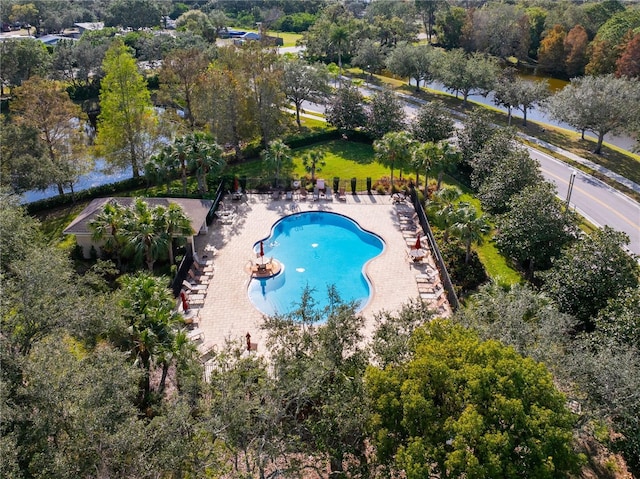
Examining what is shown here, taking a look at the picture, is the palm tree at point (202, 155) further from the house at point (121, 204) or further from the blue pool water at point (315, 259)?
the blue pool water at point (315, 259)

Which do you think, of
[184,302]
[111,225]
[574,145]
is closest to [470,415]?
[184,302]

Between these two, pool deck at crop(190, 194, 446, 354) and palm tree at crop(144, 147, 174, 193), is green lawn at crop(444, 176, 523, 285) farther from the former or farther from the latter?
palm tree at crop(144, 147, 174, 193)

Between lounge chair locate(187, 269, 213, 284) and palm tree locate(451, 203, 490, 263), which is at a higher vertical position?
palm tree locate(451, 203, 490, 263)

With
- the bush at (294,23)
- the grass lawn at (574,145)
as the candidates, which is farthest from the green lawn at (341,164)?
the bush at (294,23)

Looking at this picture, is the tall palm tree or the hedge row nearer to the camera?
the tall palm tree

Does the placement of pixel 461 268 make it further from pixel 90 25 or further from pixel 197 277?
pixel 90 25

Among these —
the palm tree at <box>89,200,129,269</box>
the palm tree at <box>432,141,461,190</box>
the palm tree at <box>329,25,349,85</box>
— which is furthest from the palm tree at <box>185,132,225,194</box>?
the palm tree at <box>329,25,349,85</box>

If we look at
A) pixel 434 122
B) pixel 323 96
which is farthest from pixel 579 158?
pixel 323 96
